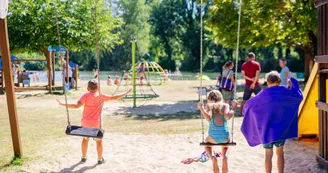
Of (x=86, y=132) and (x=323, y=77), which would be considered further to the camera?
(x=323, y=77)

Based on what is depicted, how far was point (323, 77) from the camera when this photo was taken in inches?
215

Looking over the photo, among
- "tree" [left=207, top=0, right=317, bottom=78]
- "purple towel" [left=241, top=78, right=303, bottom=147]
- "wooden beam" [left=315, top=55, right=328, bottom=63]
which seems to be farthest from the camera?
"tree" [left=207, top=0, right=317, bottom=78]

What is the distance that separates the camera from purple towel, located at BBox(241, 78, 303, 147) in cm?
452

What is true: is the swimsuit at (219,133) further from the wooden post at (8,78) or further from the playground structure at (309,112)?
the wooden post at (8,78)

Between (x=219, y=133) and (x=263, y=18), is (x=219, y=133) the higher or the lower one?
the lower one

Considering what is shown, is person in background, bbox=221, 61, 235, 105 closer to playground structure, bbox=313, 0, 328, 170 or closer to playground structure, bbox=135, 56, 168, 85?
playground structure, bbox=313, 0, 328, 170

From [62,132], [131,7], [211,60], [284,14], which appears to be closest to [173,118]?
[62,132]

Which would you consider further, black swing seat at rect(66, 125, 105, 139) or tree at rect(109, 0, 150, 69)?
tree at rect(109, 0, 150, 69)

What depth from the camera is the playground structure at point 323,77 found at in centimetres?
528

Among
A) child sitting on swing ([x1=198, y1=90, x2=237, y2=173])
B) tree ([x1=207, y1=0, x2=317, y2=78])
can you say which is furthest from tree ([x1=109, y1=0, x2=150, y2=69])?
child sitting on swing ([x1=198, y1=90, x2=237, y2=173])

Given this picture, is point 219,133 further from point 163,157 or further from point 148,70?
point 148,70

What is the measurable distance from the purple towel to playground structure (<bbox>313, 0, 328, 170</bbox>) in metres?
0.91

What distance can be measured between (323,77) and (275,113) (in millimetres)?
1394

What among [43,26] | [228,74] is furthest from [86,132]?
[43,26]
